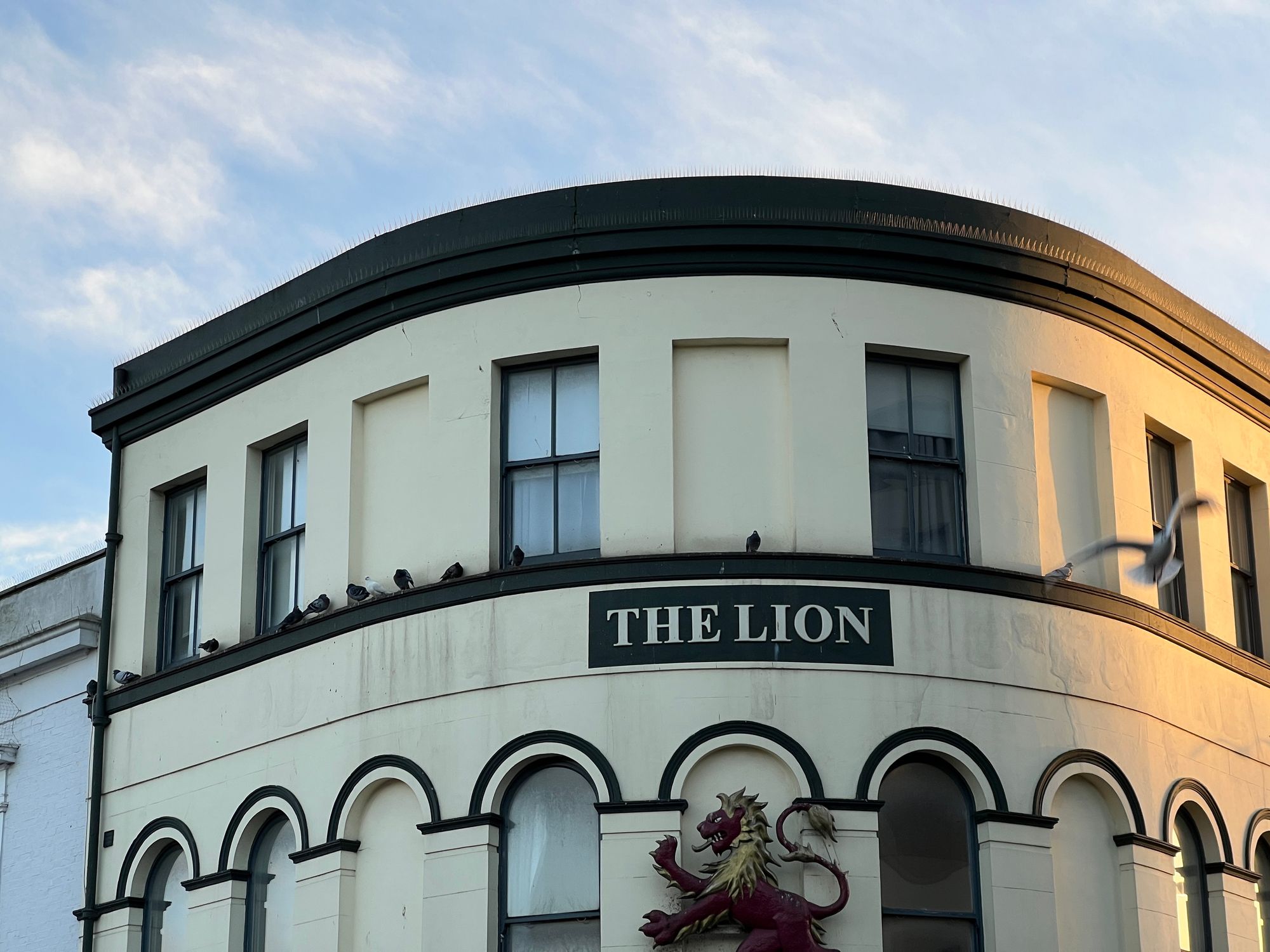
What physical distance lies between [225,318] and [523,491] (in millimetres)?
5580

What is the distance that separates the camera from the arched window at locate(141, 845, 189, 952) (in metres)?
26.8

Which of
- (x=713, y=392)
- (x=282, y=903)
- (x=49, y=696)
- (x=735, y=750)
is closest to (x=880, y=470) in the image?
(x=713, y=392)

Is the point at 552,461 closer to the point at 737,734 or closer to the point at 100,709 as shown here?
the point at 737,734

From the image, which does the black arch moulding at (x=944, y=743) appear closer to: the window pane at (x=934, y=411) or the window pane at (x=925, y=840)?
the window pane at (x=925, y=840)

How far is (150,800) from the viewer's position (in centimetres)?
2720

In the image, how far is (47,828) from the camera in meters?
28.9

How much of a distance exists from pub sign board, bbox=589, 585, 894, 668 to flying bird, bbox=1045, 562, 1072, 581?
210 cm

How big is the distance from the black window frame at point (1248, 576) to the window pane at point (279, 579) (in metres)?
11.5

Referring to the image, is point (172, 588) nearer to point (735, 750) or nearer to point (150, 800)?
point (150, 800)

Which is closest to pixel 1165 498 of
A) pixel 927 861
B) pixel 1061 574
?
pixel 1061 574

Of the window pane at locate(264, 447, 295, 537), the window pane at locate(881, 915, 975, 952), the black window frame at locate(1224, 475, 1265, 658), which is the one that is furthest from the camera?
the black window frame at locate(1224, 475, 1265, 658)

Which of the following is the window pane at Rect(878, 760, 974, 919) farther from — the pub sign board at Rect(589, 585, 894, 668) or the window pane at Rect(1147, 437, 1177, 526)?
the window pane at Rect(1147, 437, 1177, 526)

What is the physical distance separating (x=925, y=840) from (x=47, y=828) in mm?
12005

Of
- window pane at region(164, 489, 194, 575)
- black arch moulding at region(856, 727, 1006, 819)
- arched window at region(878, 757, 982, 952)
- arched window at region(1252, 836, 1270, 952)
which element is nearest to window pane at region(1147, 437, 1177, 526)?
arched window at region(1252, 836, 1270, 952)
